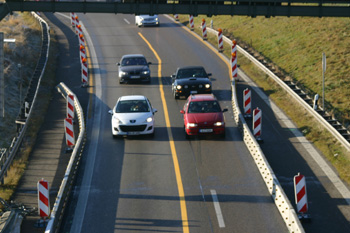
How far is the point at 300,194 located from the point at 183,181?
13.3ft

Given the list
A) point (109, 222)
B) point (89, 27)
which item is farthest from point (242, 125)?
point (89, 27)

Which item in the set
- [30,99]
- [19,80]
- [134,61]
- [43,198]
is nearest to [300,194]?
[43,198]

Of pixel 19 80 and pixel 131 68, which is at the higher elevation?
pixel 131 68

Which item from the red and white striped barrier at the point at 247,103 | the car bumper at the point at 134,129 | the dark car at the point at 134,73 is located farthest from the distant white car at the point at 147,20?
the car bumper at the point at 134,129

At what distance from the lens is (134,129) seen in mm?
22625

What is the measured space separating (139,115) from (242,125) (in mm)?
3852

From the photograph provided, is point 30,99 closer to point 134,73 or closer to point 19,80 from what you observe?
point 134,73

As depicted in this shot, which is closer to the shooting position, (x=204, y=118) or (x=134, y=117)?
(x=204, y=118)

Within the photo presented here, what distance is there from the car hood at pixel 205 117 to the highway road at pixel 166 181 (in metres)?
0.75

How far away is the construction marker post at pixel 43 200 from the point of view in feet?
50.5

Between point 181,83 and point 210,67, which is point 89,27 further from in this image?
point 181,83

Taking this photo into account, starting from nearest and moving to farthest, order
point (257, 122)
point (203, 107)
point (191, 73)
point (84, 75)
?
1. point (257, 122)
2. point (203, 107)
3. point (191, 73)
4. point (84, 75)

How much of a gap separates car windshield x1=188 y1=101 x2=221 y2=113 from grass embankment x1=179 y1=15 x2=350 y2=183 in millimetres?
3570

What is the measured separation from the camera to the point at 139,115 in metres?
22.8
